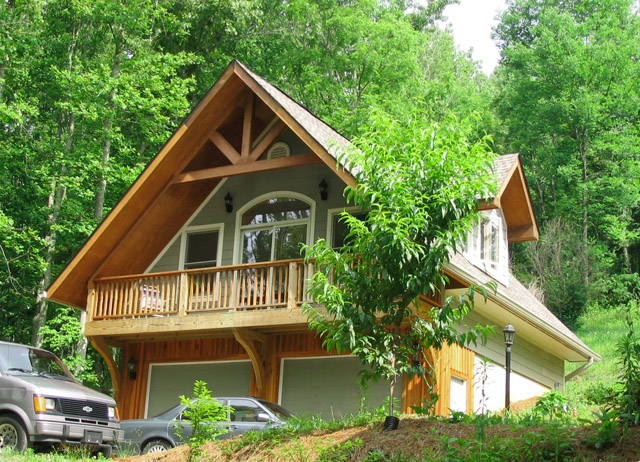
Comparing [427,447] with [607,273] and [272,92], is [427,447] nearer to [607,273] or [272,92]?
[272,92]

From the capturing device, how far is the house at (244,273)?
15.7 meters

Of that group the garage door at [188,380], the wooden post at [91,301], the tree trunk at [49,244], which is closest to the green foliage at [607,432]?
the garage door at [188,380]

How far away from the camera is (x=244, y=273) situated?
A: 631 inches

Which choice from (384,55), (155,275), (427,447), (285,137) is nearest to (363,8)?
(384,55)

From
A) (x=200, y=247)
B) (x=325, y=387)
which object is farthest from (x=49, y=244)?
(x=325, y=387)

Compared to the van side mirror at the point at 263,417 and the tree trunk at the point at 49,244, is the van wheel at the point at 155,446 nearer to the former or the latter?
the van side mirror at the point at 263,417

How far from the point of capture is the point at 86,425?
12.3 metres

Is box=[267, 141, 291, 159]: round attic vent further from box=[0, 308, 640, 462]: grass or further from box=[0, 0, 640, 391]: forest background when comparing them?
box=[0, 308, 640, 462]: grass

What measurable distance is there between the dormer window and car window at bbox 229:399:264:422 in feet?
21.6

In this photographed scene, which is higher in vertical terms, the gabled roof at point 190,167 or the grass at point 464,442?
the gabled roof at point 190,167

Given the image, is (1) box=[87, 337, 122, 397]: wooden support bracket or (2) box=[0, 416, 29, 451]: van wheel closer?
(2) box=[0, 416, 29, 451]: van wheel

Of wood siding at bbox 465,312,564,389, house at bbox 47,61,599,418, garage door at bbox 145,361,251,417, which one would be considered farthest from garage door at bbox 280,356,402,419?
wood siding at bbox 465,312,564,389

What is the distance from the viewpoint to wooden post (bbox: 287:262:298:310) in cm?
1497

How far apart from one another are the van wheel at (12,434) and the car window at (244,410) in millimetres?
3201
